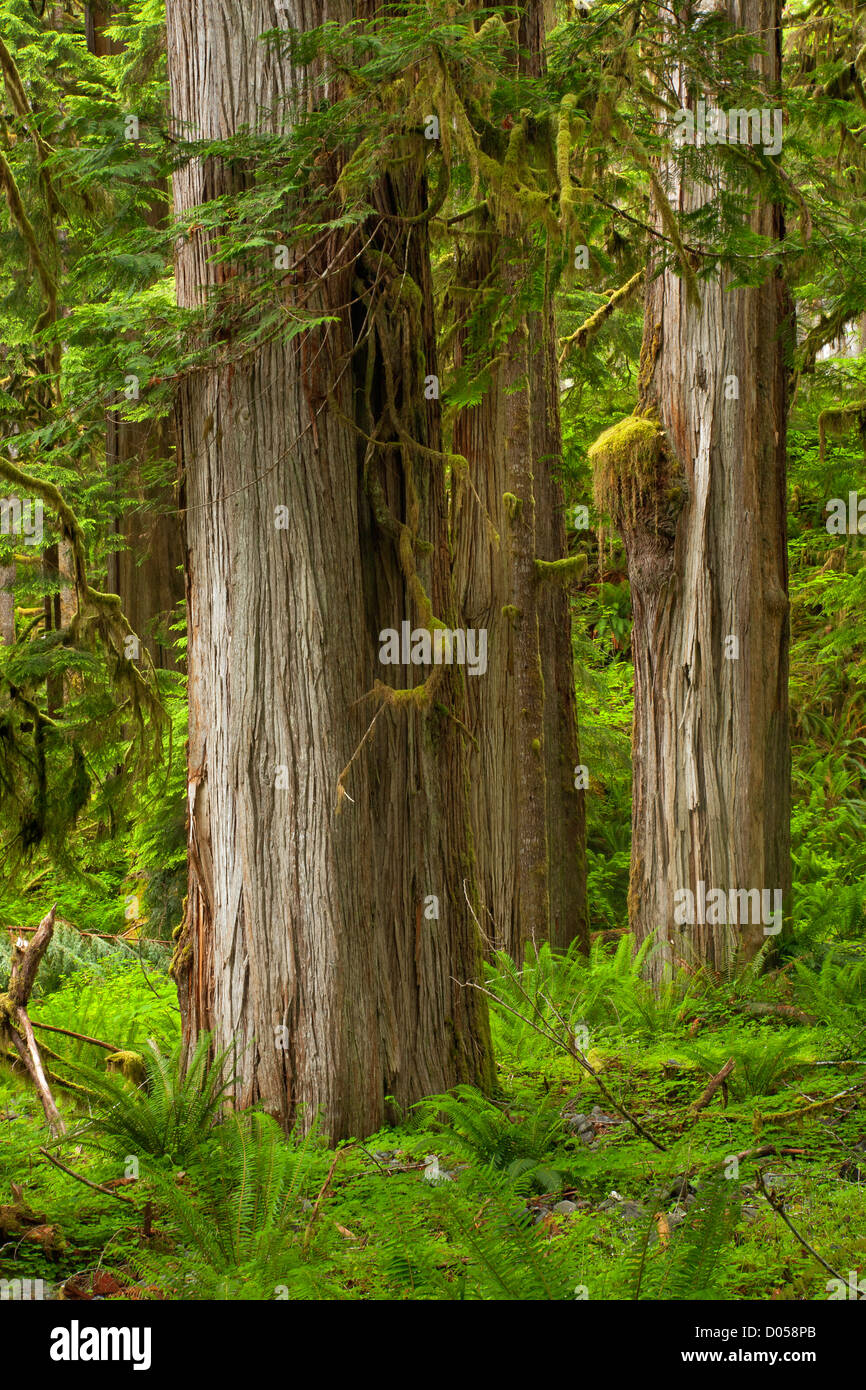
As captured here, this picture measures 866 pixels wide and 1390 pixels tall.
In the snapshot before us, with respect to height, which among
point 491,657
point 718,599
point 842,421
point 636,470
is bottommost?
point 491,657

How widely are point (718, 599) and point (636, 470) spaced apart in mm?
1048

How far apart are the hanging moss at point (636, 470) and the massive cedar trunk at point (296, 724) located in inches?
125

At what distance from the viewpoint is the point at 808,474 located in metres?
9.74

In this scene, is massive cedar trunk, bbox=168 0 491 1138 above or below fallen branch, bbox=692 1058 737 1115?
above

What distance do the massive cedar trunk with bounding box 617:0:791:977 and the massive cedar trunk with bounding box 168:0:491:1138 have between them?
10.4 ft

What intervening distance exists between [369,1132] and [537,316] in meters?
6.36

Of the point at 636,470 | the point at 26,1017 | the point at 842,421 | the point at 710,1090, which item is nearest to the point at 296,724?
the point at 26,1017

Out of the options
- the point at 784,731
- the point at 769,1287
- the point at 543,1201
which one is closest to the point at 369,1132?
the point at 543,1201

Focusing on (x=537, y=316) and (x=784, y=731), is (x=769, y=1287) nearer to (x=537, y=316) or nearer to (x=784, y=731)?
(x=784, y=731)

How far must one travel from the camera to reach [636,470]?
305 inches

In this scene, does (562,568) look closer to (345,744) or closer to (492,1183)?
(345,744)

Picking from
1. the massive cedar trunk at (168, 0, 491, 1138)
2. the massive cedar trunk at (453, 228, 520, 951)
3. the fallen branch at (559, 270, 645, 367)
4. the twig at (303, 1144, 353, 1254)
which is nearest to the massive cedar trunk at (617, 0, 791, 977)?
the fallen branch at (559, 270, 645, 367)

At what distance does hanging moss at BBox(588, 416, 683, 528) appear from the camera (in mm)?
7699

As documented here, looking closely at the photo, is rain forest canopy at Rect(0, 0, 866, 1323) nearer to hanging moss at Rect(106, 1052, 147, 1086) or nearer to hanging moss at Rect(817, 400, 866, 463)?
hanging moss at Rect(106, 1052, 147, 1086)
